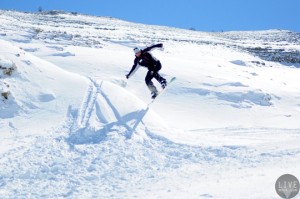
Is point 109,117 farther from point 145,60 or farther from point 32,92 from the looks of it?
point 145,60

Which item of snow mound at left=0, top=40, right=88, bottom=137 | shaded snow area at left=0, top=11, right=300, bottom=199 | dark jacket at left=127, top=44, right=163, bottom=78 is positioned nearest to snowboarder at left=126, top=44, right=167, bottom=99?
dark jacket at left=127, top=44, right=163, bottom=78

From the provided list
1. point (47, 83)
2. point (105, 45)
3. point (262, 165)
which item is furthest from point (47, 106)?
point (105, 45)

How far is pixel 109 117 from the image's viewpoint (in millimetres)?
10398

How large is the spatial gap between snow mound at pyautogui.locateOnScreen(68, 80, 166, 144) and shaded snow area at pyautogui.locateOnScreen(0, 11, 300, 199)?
3 centimetres

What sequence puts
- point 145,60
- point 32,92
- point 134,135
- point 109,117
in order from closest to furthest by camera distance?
1. point 134,135
2. point 109,117
3. point 32,92
4. point 145,60

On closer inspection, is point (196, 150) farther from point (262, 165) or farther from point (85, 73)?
point (85, 73)

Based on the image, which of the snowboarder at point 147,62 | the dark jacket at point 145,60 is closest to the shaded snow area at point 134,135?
the snowboarder at point 147,62

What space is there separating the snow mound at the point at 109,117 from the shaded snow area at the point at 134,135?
3 centimetres

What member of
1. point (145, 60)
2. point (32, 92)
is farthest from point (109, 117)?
point (145, 60)

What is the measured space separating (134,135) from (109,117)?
3.96 feet

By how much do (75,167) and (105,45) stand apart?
21571 mm

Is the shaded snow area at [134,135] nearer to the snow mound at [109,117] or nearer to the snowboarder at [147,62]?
the snow mound at [109,117]

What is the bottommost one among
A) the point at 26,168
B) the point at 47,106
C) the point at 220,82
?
the point at 26,168

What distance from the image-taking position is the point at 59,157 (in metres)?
8.38
